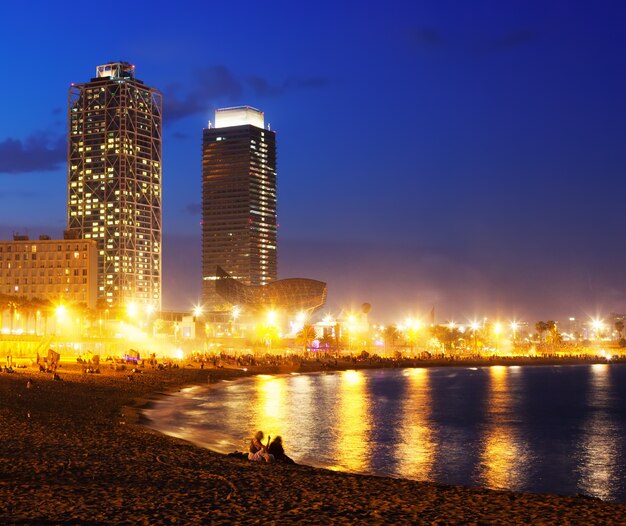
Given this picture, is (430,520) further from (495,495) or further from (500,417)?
(500,417)

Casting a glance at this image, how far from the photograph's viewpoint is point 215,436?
34562 millimetres

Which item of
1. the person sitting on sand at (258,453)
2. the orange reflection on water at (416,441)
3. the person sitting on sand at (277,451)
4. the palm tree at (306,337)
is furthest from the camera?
the palm tree at (306,337)

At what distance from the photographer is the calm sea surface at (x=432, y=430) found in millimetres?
27781

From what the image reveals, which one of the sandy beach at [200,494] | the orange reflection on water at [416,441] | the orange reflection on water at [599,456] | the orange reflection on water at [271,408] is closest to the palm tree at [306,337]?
the orange reflection on water at [271,408]

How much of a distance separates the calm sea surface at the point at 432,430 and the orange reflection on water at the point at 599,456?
0.05 meters

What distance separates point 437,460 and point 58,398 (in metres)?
21.3

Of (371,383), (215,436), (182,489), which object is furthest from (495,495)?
(371,383)

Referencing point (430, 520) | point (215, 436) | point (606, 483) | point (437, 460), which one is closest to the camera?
point (430, 520)

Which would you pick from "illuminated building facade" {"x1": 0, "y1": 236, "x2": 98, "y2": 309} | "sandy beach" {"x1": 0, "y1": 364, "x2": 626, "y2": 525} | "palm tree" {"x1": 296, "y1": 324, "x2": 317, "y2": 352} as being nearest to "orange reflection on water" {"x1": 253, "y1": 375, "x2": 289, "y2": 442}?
"sandy beach" {"x1": 0, "y1": 364, "x2": 626, "y2": 525}

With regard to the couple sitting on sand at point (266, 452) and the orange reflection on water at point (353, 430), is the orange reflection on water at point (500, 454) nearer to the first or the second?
the orange reflection on water at point (353, 430)

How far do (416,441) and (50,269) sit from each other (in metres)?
167

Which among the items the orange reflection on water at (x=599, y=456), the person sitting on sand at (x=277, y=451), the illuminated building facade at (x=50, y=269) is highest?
the illuminated building facade at (x=50, y=269)

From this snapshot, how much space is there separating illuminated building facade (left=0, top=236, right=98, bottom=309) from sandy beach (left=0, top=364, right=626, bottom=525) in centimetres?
16595

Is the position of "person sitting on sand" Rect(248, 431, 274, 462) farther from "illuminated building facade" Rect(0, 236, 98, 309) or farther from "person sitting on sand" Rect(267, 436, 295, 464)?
"illuminated building facade" Rect(0, 236, 98, 309)
